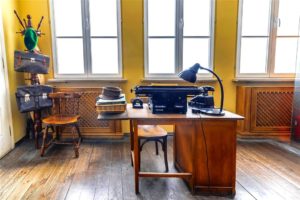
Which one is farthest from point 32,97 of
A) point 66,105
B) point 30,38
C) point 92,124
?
point 92,124

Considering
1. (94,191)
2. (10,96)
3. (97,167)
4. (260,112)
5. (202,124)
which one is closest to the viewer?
(202,124)

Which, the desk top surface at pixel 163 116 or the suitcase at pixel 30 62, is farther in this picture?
the suitcase at pixel 30 62

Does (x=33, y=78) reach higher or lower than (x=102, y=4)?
lower

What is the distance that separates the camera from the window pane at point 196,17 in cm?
355

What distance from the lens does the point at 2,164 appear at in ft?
8.66

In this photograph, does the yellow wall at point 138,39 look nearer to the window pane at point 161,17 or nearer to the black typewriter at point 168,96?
the window pane at point 161,17

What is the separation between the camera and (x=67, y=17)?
3523 mm

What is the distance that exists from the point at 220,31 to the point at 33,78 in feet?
9.19

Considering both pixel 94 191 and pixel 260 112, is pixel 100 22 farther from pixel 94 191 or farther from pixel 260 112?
pixel 260 112

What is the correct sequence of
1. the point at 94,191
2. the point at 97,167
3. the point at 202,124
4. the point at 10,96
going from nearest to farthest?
the point at 202,124
the point at 94,191
the point at 97,167
the point at 10,96

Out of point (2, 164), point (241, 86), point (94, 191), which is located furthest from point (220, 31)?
point (2, 164)

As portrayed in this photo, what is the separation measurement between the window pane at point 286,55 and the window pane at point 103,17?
2.59 meters

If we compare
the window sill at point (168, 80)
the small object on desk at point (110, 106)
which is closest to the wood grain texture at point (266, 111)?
the window sill at point (168, 80)

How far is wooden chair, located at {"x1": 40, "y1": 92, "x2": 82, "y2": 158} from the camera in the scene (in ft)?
9.54
